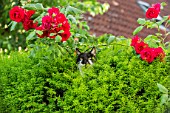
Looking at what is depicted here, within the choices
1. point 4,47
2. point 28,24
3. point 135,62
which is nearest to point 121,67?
point 135,62

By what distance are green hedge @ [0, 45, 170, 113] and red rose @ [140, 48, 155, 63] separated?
1.4 inches

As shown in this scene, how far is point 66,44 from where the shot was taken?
355 cm

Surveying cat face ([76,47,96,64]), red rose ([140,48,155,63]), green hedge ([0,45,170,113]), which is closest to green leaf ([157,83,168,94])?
green hedge ([0,45,170,113])

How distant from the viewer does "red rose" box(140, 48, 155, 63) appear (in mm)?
3361

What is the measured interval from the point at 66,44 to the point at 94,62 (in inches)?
9.8

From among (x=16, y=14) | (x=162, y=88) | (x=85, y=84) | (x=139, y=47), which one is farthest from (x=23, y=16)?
(x=162, y=88)

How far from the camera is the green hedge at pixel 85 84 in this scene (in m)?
3.19

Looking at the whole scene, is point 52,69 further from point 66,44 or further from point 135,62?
point 135,62

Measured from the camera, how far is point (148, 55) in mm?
3365

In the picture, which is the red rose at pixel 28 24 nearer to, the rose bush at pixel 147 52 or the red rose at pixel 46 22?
the red rose at pixel 46 22

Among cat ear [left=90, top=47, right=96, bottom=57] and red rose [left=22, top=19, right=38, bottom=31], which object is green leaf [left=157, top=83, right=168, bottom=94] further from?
red rose [left=22, top=19, right=38, bottom=31]

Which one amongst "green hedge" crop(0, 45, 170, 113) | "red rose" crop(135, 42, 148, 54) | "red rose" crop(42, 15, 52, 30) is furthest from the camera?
"red rose" crop(135, 42, 148, 54)

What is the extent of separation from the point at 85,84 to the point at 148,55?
49 centimetres

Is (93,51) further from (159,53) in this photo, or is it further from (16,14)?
(16,14)
